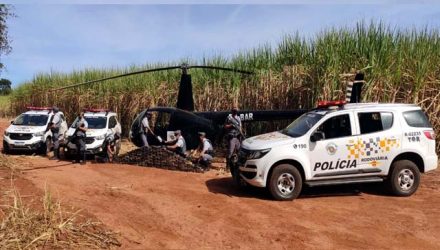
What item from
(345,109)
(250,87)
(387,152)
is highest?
(250,87)

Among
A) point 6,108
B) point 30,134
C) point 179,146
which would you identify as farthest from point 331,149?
point 6,108

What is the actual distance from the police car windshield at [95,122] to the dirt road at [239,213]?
15.3ft

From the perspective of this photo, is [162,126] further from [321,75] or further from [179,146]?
[321,75]

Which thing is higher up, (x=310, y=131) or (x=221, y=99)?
(x=221, y=99)

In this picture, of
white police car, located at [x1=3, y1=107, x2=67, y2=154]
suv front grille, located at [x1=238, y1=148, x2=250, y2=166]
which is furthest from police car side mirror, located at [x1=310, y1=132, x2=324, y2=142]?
white police car, located at [x1=3, y1=107, x2=67, y2=154]

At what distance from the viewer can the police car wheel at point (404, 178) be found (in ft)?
33.2

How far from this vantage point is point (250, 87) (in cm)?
1794

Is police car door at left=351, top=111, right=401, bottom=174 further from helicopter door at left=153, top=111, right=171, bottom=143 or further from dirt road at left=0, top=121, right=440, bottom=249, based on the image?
helicopter door at left=153, top=111, right=171, bottom=143

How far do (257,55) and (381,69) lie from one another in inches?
236

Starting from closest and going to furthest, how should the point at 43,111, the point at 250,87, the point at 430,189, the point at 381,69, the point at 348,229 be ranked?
the point at 348,229
the point at 430,189
the point at 381,69
the point at 250,87
the point at 43,111

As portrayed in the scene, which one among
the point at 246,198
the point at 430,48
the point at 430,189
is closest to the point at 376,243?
the point at 246,198

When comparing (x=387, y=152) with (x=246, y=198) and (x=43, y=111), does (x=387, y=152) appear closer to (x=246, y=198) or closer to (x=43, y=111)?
(x=246, y=198)

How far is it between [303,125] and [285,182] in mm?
1589

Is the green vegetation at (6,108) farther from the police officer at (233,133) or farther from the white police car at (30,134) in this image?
the police officer at (233,133)
